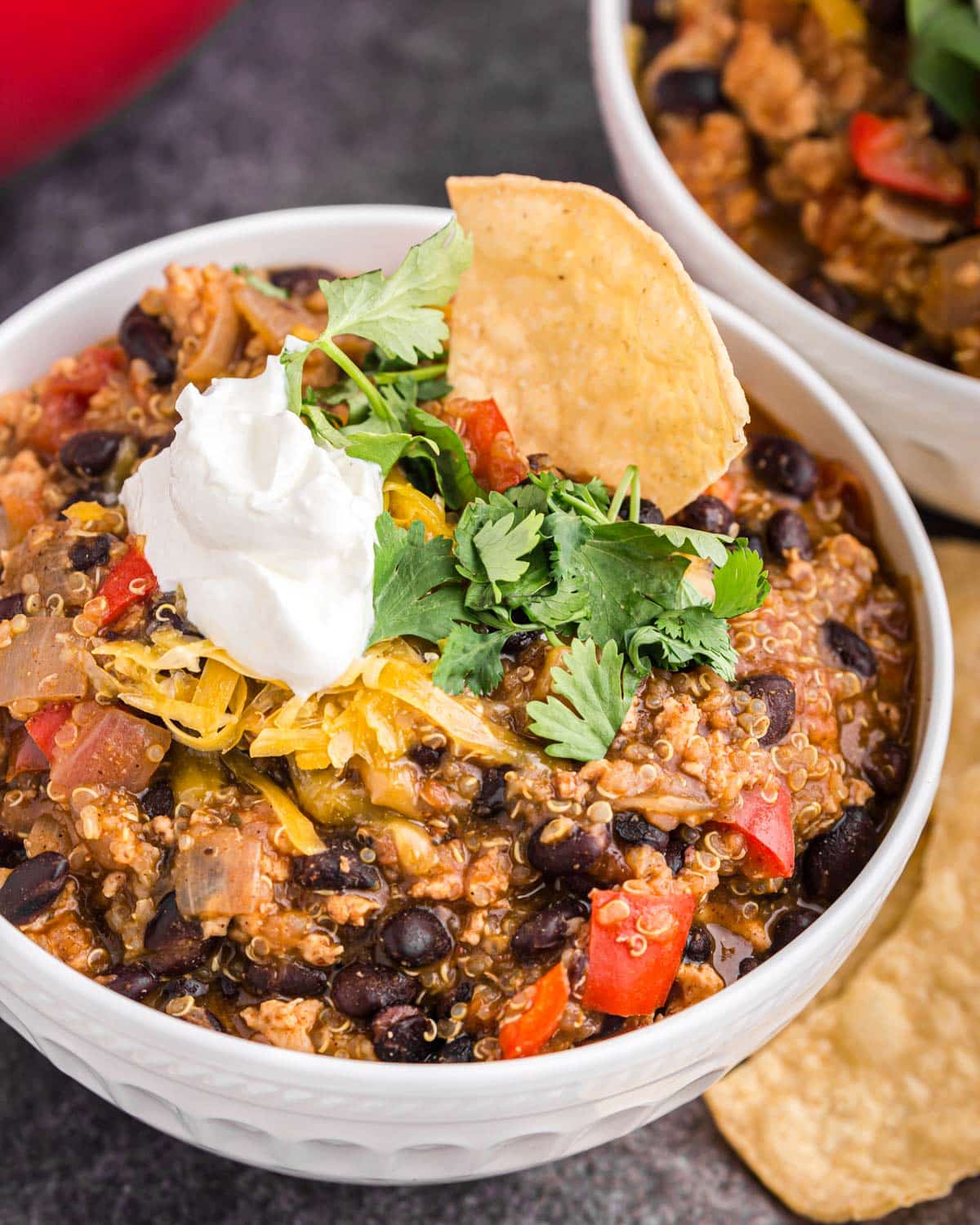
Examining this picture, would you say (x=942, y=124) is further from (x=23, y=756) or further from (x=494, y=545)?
(x=23, y=756)

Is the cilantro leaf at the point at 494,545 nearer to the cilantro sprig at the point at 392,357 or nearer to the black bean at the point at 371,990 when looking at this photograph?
the cilantro sprig at the point at 392,357

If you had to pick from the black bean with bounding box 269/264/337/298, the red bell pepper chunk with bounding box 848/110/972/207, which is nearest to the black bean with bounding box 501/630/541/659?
the black bean with bounding box 269/264/337/298

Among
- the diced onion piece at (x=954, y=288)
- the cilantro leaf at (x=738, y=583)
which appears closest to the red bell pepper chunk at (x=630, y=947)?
the cilantro leaf at (x=738, y=583)

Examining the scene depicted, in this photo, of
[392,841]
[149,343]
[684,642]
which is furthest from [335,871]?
[149,343]

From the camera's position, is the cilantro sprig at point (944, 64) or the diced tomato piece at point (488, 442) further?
the cilantro sprig at point (944, 64)

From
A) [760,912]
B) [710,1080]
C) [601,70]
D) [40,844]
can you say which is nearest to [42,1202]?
[40,844]

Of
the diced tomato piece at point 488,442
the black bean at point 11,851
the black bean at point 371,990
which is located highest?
the diced tomato piece at point 488,442

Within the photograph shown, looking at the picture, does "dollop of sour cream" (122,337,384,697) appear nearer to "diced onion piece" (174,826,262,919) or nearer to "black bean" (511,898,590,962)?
"diced onion piece" (174,826,262,919)
